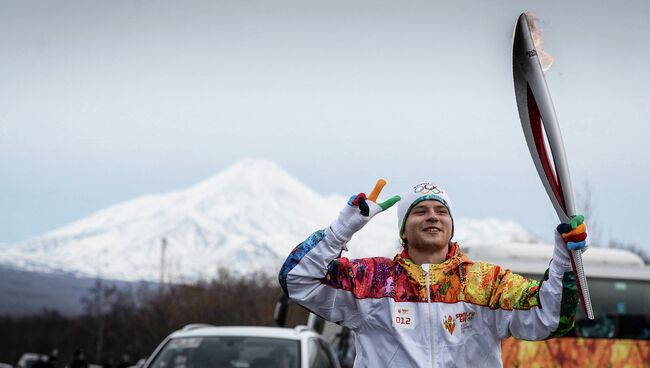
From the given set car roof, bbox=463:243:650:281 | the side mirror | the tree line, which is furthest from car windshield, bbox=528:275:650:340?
the tree line

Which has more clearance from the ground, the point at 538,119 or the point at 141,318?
the point at 538,119

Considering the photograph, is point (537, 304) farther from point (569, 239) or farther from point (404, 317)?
point (404, 317)

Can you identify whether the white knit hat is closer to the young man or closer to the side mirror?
the young man

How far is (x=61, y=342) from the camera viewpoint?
275ft

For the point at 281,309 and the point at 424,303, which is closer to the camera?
the point at 424,303

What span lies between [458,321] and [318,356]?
4.21m

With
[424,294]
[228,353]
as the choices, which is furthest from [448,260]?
[228,353]

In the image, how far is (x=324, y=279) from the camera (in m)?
4.00

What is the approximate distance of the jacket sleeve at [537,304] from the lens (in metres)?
3.75

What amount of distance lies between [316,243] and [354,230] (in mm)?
163

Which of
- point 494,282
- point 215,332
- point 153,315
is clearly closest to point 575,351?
point 215,332

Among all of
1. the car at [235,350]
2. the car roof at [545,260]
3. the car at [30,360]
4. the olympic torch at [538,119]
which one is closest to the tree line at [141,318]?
the car at [30,360]

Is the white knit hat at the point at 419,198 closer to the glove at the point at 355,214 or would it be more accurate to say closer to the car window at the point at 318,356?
the glove at the point at 355,214

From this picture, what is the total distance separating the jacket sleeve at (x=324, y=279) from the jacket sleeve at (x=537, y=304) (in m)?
0.56
